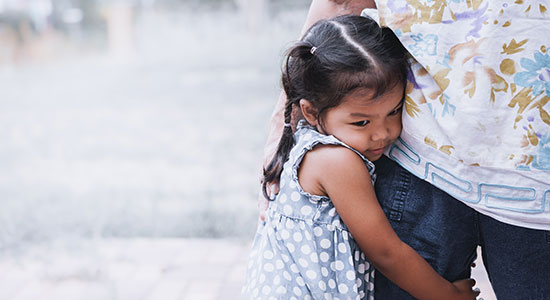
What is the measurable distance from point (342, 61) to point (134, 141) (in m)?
4.00

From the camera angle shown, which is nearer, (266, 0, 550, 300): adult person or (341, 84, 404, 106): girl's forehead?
(266, 0, 550, 300): adult person

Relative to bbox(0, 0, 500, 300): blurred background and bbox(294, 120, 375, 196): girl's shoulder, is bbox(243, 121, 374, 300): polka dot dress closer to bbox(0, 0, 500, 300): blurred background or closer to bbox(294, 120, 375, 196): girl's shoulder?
bbox(294, 120, 375, 196): girl's shoulder

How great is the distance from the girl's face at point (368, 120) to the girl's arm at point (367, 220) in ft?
0.11

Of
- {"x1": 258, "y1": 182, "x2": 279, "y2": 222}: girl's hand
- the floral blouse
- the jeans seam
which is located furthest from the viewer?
{"x1": 258, "y1": 182, "x2": 279, "y2": 222}: girl's hand

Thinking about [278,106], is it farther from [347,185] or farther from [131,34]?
[131,34]

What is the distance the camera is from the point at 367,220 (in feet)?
3.89

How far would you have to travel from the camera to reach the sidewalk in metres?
2.70

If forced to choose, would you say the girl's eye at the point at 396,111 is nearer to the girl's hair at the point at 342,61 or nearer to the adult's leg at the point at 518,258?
the girl's hair at the point at 342,61

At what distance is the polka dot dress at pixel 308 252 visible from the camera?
1.23 meters

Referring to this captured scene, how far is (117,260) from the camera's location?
306 centimetres

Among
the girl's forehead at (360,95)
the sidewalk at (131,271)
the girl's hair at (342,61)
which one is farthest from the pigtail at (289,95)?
the sidewalk at (131,271)

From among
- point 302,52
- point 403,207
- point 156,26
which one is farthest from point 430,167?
point 156,26

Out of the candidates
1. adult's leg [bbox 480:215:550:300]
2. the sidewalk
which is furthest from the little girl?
the sidewalk

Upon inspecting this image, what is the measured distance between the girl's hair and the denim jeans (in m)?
0.17
